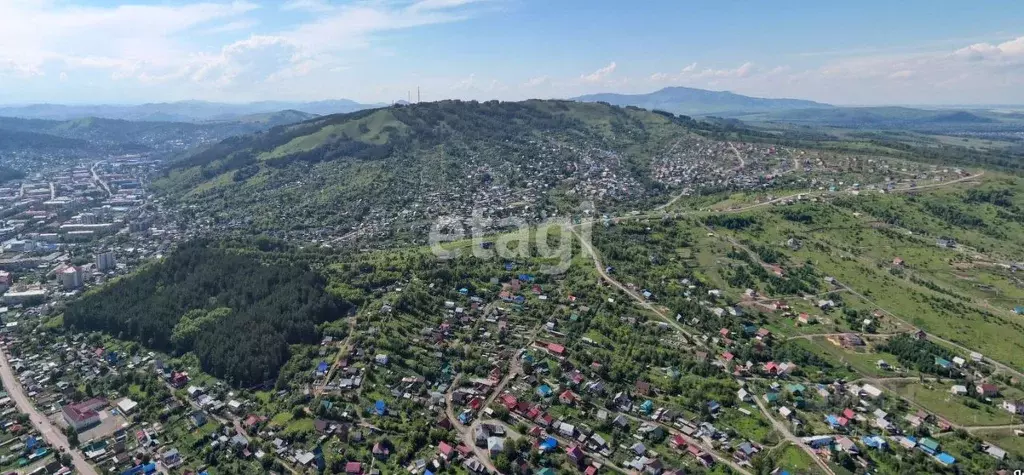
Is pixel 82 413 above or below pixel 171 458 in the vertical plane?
above

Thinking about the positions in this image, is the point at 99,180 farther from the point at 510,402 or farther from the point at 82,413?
the point at 510,402

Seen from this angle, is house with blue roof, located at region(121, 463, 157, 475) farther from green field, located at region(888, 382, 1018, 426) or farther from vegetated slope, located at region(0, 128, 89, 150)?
vegetated slope, located at region(0, 128, 89, 150)

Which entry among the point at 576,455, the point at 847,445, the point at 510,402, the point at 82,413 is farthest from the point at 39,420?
the point at 847,445

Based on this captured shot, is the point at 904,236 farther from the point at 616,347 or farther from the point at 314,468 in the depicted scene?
the point at 314,468

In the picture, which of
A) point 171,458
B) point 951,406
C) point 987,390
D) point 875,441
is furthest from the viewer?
point 987,390

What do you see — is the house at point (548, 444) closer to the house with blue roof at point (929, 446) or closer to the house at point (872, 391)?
the house with blue roof at point (929, 446)

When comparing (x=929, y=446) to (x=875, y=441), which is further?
(x=875, y=441)

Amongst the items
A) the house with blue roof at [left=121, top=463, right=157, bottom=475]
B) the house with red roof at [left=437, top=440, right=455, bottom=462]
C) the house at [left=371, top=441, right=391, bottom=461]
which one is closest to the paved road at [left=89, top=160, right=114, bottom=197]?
the house with blue roof at [left=121, top=463, right=157, bottom=475]

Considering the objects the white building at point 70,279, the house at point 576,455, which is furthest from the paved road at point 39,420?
the house at point 576,455
